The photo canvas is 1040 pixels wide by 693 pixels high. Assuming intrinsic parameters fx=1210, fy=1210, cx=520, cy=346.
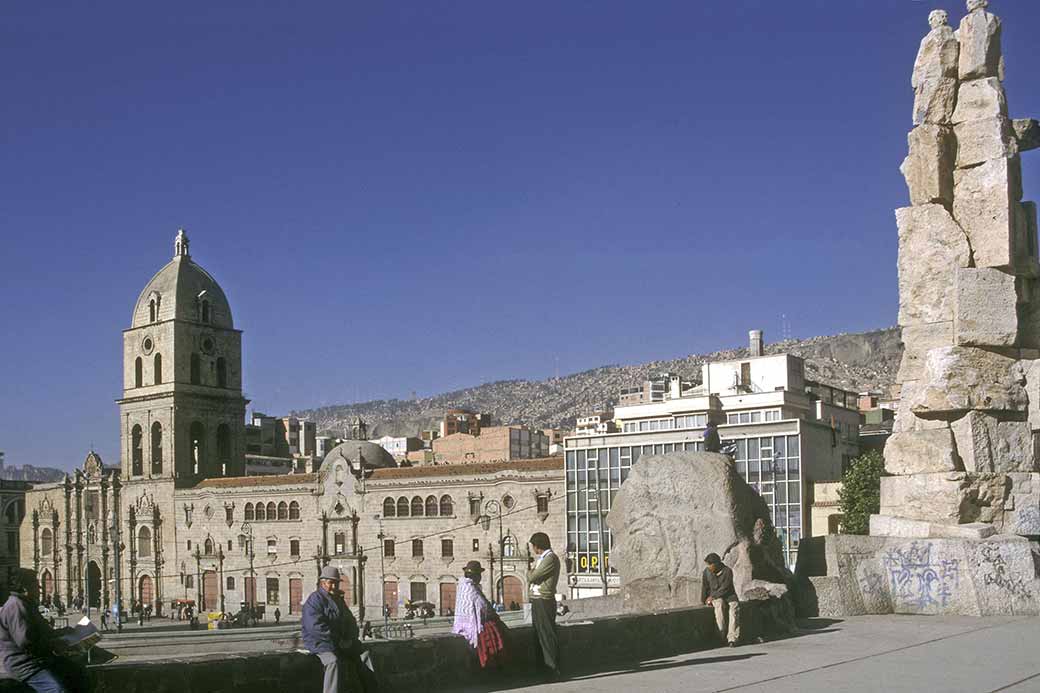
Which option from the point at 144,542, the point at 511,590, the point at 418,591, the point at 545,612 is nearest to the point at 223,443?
the point at 144,542

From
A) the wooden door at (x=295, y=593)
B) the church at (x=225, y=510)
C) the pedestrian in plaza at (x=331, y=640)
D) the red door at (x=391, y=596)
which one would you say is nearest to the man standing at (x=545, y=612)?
the pedestrian in plaza at (x=331, y=640)

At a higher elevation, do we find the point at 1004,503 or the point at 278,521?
the point at 1004,503

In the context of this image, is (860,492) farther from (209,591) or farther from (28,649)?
(209,591)

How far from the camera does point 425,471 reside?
65.7 m

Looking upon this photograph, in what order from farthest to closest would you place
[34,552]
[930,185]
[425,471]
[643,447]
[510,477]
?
1. [34,552]
2. [425,471]
3. [510,477]
4. [643,447]
5. [930,185]

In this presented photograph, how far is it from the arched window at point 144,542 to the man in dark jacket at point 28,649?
75.0 m

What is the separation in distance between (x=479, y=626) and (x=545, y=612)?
2.02ft

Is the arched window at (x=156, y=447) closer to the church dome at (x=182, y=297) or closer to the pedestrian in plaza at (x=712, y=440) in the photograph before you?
the church dome at (x=182, y=297)

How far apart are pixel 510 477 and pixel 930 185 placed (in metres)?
48.7

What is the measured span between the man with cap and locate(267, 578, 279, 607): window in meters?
65.3

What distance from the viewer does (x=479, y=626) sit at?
9.41 meters

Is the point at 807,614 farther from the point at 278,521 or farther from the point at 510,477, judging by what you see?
the point at 278,521

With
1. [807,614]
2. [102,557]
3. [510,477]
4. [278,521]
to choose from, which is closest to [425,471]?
[510,477]

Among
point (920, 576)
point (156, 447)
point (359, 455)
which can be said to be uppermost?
point (156, 447)
